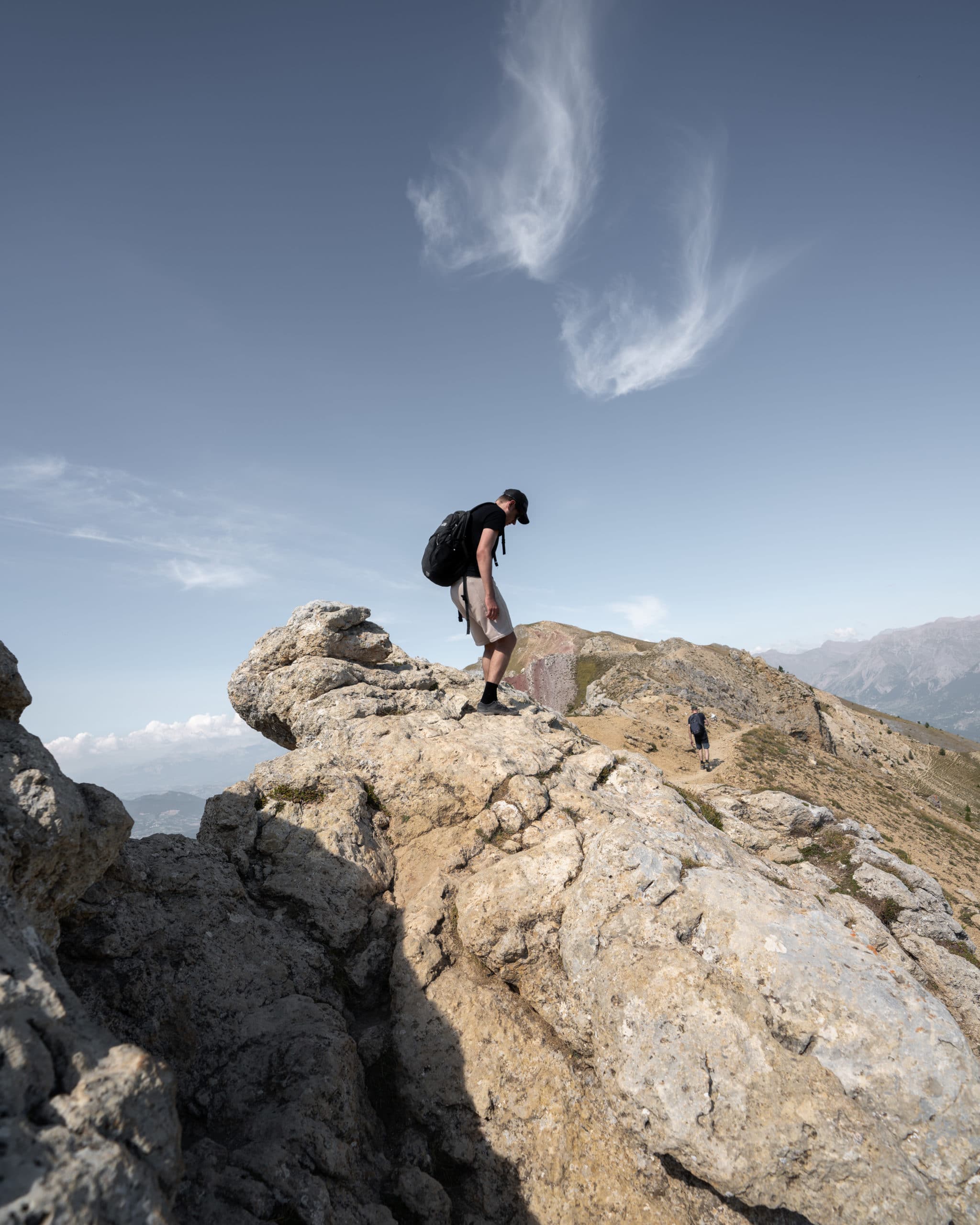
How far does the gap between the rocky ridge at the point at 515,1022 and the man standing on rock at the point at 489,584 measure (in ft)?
12.1

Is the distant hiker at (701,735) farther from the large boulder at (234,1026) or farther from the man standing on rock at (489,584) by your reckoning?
the large boulder at (234,1026)

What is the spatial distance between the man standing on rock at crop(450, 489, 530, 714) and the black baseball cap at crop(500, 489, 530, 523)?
0.03 ft

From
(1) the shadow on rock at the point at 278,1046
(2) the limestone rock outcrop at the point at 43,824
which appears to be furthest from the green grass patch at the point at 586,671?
(2) the limestone rock outcrop at the point at 43,824

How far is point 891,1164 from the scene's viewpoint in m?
5.61

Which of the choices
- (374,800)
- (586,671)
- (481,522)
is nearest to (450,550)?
(481,522)

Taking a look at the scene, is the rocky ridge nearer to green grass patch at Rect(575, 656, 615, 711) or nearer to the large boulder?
the large boulder

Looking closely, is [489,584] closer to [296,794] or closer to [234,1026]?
[296,794]

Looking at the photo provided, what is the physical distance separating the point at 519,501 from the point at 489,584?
1882 millimetres

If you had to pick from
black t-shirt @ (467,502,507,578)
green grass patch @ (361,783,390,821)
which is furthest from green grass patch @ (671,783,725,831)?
black t-shirt @ (467,502,507,578)

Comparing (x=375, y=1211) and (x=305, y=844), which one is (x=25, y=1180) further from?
(x=305, y=844)

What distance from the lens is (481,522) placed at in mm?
11891

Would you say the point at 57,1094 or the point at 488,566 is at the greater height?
the point at 488,566

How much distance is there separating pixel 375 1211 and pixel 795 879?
8700 millimetres

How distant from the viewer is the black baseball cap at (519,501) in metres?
12.2
